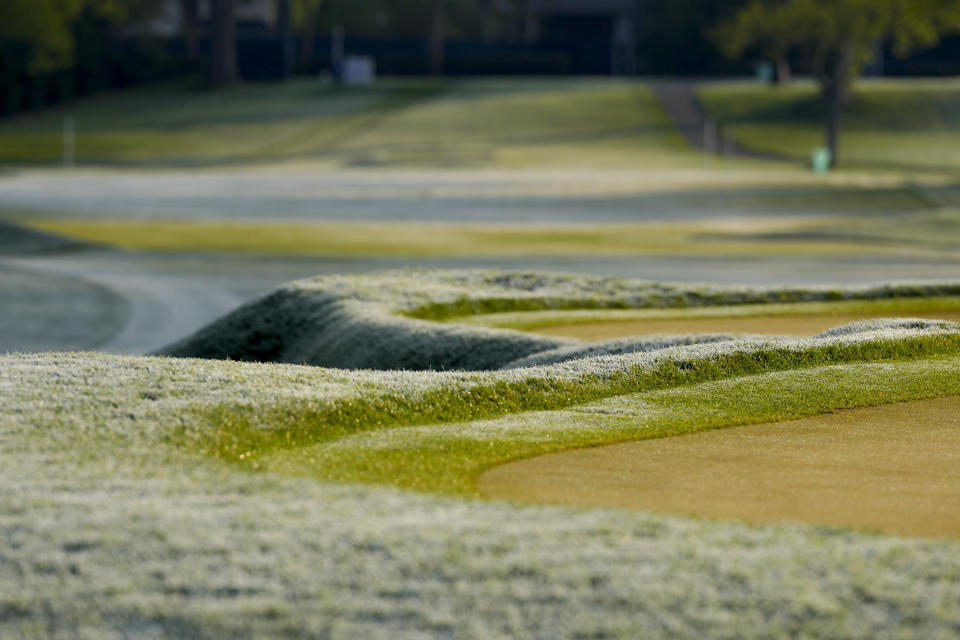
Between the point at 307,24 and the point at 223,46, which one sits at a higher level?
the point at 307,24

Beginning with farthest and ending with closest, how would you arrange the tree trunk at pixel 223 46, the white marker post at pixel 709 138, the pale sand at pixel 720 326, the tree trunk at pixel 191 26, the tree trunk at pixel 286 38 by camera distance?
1. the tree trunk at pixel 191 26
2. the tree trunk at pixel 286 38
3. the tree trunk at pixel 223 46
4. the white marker post at pixel 709 138
5. the pale sand at pixel 720 326

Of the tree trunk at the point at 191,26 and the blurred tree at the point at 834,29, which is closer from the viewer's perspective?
the blurred tree at the point at 834,29

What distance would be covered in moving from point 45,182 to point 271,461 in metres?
43.0

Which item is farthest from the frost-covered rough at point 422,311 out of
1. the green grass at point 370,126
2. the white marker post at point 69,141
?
→ the white marker post at point 69,141

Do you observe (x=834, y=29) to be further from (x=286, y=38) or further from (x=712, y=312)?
(x=712, y=312)

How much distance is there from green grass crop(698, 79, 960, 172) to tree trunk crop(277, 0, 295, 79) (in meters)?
23.9

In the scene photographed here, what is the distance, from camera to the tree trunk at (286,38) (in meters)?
87.0

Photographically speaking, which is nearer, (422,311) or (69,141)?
(422,311)

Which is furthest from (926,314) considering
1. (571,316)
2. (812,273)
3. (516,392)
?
(812,273)

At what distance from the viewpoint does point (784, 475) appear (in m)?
7.65

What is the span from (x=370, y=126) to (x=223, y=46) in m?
13.1

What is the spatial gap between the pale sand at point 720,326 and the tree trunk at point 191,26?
78.4 metres

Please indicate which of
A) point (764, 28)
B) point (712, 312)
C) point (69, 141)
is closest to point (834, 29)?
point (764, 28)

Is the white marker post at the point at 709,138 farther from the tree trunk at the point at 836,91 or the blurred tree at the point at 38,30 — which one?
the blurred tree at the point at 38,30
